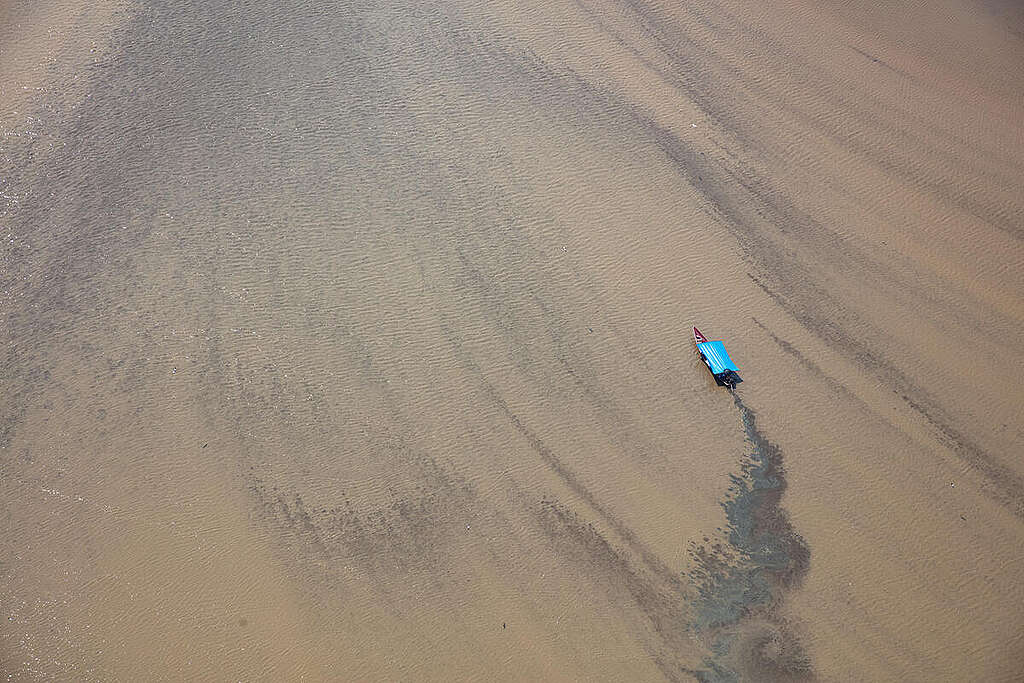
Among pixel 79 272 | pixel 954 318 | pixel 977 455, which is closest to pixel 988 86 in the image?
pixel 954 318

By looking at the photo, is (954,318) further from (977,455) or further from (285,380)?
(285,380)

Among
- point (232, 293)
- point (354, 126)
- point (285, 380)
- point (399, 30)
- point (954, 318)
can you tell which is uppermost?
point (399, 30)

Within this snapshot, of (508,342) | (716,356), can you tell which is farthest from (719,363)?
(508,342)

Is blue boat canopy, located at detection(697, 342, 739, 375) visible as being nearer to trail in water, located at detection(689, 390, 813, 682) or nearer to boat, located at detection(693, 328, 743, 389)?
boat, located at detection(693, 328, 743, 389)

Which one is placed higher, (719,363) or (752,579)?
(719,363)

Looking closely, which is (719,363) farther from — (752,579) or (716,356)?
(752,579)

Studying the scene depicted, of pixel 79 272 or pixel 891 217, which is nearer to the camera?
pixel 79 272

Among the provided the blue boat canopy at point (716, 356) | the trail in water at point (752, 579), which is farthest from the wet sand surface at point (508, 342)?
the blue boat canopy at point (716, 356)

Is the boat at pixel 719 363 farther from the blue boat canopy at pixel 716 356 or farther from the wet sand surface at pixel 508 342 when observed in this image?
the wet sand surface at pixel 508 342
